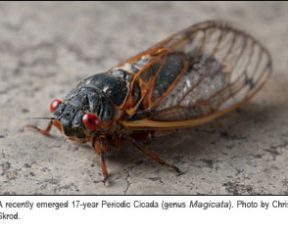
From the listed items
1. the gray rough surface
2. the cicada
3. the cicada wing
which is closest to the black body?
the cicada

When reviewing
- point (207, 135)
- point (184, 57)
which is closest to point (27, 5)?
point (184, 57)

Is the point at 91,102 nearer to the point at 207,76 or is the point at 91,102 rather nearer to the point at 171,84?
the point at 171,84

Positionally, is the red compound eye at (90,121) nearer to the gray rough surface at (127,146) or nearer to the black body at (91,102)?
the black body at (91,102)

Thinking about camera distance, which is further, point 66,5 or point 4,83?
point 66,5

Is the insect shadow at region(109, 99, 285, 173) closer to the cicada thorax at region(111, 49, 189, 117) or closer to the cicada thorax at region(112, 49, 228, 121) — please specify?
the cicada thorax at region(112, 49, 228, 121)

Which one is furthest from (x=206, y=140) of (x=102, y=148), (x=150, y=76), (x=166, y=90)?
(x=102, y=148)

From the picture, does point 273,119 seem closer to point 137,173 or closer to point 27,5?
point 137,173
